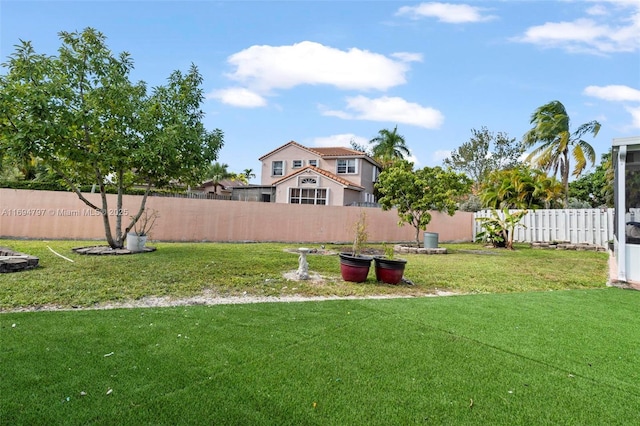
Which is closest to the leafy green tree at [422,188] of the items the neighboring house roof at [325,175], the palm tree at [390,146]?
the neighboring house roof at [325,175]

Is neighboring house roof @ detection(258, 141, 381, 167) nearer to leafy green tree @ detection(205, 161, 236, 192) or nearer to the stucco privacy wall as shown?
leafy green tree @ detection(205, 161, 236, 192)

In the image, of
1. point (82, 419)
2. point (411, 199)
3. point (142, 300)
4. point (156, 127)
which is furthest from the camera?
point (411, 199)

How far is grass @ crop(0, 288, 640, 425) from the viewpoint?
225 cm

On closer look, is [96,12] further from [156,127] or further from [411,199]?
[411,199]

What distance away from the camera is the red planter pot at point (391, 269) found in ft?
21.7

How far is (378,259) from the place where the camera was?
6828 millimetres

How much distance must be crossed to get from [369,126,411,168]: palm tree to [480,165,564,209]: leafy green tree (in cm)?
1389

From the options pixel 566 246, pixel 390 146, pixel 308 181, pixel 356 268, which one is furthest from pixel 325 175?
pixel 356 268

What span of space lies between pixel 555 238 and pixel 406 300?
1443cm

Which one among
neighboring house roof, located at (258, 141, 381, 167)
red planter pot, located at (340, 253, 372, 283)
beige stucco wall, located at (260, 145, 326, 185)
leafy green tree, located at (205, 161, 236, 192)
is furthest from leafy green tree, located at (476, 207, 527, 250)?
leafy green tree, located at (205, 161, 236, 192)

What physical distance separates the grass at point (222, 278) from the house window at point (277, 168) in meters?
19.0

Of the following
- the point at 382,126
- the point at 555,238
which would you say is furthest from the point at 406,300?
the point at 382,126

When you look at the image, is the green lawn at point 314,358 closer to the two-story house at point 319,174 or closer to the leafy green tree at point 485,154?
the two-story house at point 319,174

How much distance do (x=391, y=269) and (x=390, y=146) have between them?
1129 inches
